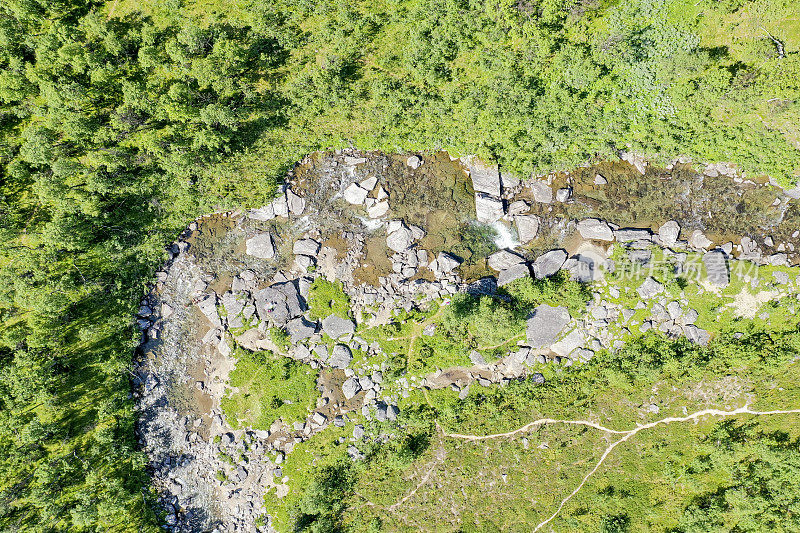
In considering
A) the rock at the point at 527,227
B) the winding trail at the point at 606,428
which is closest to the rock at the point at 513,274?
the rock at the point at 527,227

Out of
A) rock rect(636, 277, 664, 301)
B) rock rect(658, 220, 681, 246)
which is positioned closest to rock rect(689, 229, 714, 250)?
rock rect(658, 220, 681, 246)

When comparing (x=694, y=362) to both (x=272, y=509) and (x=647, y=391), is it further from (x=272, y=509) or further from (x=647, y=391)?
(x=272, y=509)

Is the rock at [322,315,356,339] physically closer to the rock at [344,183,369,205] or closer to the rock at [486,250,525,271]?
the rock at [344,183,369,205]

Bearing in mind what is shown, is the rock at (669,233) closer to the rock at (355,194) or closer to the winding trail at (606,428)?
the winding trail at (606,428)

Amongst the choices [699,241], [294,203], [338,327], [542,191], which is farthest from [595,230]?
[294,203]

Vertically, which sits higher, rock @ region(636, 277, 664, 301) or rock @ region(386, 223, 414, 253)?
rock @ region(386, 223, 414, 253)

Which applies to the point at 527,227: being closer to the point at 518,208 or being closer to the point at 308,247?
the point at 518,208
